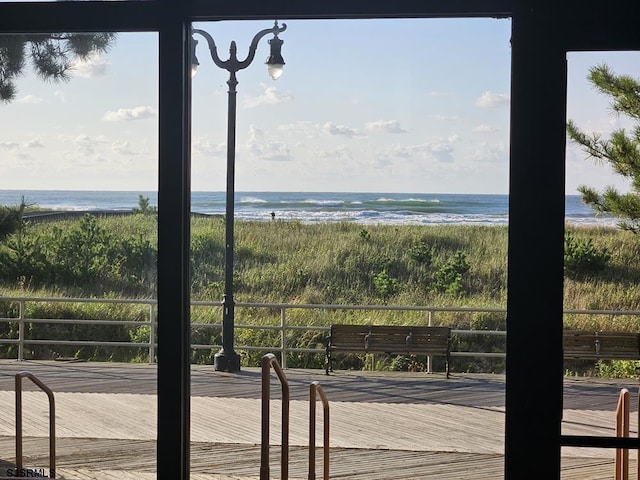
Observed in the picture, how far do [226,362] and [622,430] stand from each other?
50.0 inches

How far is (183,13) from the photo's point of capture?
2316 millimetres

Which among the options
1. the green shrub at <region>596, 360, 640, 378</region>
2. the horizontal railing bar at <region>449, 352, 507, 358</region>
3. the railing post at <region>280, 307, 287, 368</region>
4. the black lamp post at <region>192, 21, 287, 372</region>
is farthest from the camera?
the railing post at <region>280, 307, 287, 368</region>

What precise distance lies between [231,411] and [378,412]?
0.69 m

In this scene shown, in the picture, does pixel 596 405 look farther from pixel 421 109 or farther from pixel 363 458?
pixel 363 458

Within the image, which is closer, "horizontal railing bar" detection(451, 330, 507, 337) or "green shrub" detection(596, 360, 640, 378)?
"green shrub" detection(596, 360, 640, 378)

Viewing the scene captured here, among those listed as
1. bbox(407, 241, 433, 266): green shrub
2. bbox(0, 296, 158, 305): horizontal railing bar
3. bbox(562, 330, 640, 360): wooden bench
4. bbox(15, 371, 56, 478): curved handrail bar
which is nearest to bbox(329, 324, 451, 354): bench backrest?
bbox(407, 241, 433, 266): green shrub

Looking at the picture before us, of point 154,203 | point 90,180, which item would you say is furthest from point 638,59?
point 90,180

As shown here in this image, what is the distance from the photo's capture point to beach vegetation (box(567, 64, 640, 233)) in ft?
7.36

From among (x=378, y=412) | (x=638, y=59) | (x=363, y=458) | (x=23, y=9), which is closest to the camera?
(x=638, y=59)

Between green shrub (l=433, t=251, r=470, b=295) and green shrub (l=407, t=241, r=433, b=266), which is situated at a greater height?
green shrub (l=407, t=241, r=433, b=266)

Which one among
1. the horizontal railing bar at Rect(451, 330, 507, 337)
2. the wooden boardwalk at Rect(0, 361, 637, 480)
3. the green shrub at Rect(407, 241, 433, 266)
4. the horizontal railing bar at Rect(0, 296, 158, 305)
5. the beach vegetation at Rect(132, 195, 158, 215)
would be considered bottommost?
the wooden boardwalk at Rect(0, 361, 637, 480)

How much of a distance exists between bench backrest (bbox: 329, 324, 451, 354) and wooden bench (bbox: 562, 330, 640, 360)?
0.64 meters

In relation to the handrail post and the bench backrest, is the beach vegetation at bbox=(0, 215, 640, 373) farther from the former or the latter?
the handrail post

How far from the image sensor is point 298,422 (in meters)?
4.16
